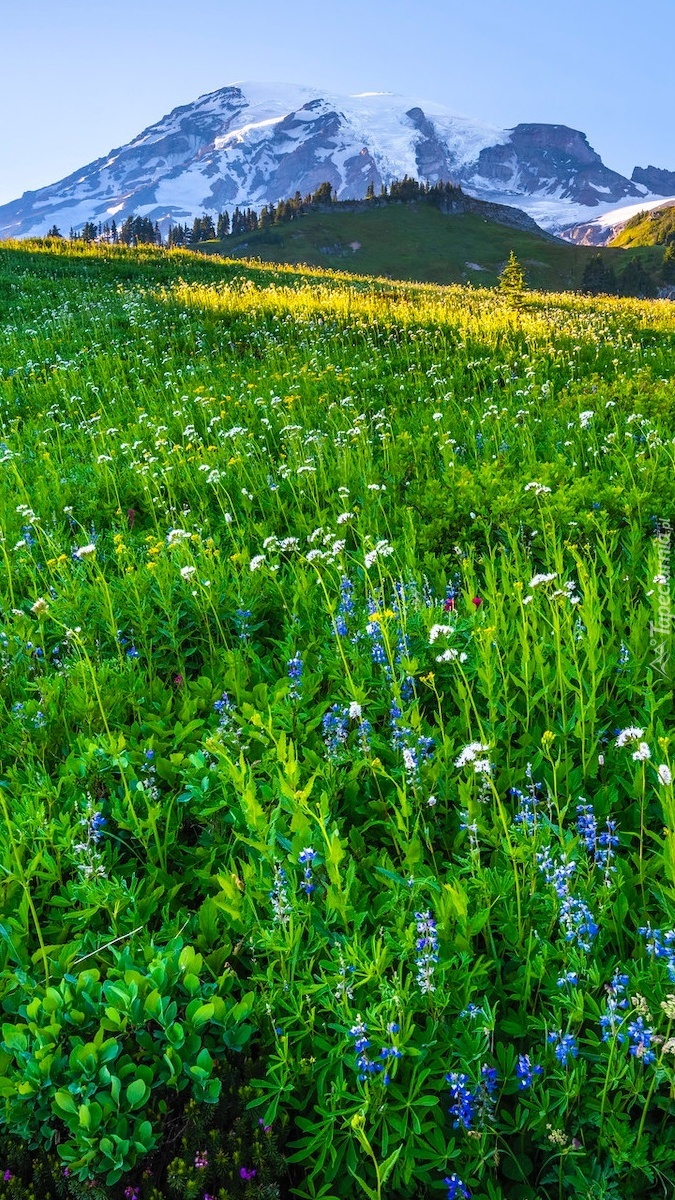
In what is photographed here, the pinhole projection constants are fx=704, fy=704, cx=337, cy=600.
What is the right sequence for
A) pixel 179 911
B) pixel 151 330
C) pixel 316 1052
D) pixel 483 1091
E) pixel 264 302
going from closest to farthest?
pixel 483 1091 < pixel 316 1052 < pixel 179 911 < pixel 151 330 < pixel 264 302

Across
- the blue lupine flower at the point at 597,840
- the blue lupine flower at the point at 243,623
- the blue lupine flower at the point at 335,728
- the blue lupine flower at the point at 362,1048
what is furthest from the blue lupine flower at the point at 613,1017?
the blue lupine flower at the point at 243,623

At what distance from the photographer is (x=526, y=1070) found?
202 cm

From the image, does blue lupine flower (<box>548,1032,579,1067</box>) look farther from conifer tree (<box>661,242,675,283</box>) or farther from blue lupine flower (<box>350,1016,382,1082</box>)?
conifer tree (<box>661,242,675,283</box>)

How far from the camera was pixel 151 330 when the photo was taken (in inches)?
599

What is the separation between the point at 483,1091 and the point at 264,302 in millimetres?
17929

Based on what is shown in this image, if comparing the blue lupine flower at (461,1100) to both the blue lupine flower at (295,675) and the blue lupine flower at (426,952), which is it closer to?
the blue lupine flower at (426,952)

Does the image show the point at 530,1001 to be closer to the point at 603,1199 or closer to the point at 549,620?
the point at 603,1199

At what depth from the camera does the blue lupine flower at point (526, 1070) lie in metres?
2.01

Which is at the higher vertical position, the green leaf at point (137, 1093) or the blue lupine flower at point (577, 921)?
the blue lupine flower at point (577, 921)

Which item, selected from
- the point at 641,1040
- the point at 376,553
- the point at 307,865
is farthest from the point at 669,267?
the point at 641,1040

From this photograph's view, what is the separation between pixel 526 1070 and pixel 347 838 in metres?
1.13

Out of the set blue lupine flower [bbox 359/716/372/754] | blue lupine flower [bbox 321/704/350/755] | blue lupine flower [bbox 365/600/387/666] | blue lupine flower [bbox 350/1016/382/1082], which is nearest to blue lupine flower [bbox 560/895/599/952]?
blue lupine flower [bbox 350/1016/382/1082]

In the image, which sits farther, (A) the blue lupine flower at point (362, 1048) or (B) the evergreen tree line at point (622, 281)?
(B) the evergreen tree line at point (622, 281)

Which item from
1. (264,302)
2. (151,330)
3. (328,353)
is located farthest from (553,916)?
(264,302)
